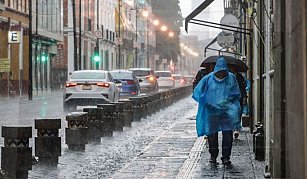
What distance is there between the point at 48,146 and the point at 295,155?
721 cm

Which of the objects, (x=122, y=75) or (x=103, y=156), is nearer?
(x=103, y=156)

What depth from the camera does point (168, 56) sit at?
78062 millimetres

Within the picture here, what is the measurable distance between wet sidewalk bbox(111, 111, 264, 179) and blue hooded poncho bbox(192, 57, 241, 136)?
0.61 metres

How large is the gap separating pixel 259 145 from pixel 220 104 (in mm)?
958

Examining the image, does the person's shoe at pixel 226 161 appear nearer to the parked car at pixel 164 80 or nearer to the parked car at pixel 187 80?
the parked car at pixel 164 80

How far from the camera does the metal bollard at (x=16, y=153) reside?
10484 millimetres

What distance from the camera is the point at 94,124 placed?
16.9 metres

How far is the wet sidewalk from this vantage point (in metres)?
10.9

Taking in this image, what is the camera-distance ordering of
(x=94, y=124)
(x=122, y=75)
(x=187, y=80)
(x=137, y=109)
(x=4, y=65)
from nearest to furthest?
(x=94, y=124) → (x=137, y=109) → (x=122, y=75) → (x=4, y=65) → (x=187, y=80)

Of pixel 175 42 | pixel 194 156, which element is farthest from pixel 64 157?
pixel 175 42

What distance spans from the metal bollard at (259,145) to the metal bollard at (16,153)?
3623mm

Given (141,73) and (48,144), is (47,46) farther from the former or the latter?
(48,144)

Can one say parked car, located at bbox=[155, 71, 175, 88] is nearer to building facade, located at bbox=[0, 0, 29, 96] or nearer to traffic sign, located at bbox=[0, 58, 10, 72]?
building facade, located at bbox=[0, 0, 29, 96]

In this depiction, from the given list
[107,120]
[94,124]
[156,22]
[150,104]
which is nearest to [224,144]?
[94,124]
